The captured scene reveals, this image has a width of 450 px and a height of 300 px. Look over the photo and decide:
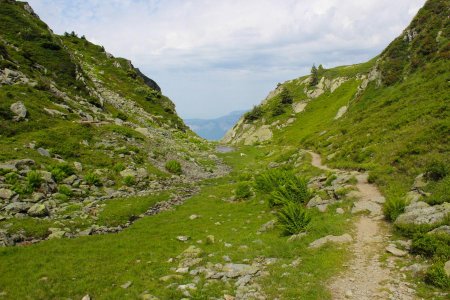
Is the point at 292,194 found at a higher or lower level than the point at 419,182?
lower

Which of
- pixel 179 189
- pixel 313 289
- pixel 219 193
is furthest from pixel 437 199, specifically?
pixel 179 189

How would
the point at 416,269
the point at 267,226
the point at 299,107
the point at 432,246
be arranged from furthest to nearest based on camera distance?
the point at 299,107 < the point at 267,226 < the point at 432,246 < the point at 416,269

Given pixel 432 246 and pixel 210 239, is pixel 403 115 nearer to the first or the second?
pixel 432 246

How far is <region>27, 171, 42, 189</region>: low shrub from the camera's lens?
84.9 ft

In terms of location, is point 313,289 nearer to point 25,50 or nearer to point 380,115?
point 380,115

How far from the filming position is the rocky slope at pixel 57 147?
25.4 meters

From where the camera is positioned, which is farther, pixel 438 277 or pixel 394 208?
pixel 394 208

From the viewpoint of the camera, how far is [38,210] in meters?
23.2

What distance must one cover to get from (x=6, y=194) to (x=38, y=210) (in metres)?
2.97

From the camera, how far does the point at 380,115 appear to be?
42.2 metres

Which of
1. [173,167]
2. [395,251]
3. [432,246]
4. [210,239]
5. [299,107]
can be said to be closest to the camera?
[432,246]

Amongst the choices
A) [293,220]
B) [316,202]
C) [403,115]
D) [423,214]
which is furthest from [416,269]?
[403,115]

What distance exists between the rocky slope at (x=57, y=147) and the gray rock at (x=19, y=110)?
0.09m

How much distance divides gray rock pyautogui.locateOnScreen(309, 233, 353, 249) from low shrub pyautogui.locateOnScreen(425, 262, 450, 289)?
15.3 ft
